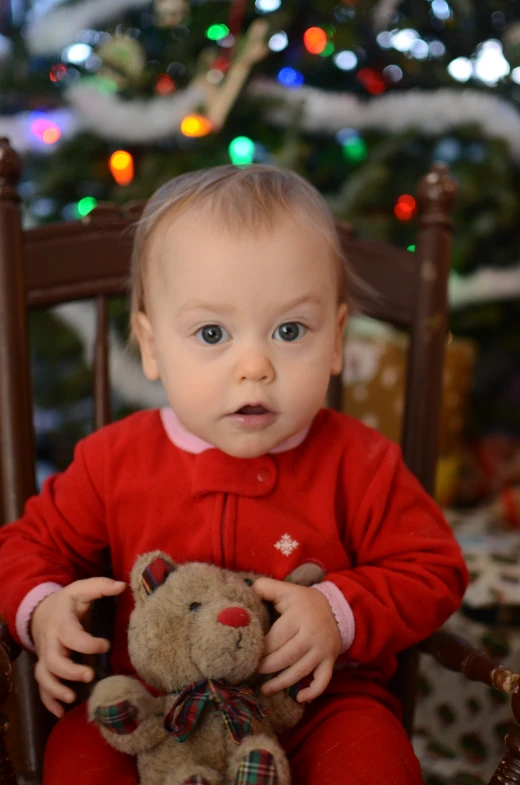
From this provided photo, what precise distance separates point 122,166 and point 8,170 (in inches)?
36.4

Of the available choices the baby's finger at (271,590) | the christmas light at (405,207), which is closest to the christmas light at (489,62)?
the christmas light at (405,207)

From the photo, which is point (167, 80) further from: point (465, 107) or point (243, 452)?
point (243, 452)

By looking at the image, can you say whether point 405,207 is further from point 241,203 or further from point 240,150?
point 241,203

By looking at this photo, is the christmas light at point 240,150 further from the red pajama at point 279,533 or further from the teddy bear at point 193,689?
the teddy bear at point 193,689

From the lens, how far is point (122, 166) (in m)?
1.63

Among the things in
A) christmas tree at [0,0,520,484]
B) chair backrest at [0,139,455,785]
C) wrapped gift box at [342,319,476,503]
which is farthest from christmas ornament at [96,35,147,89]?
chair backrest at [0,139,455,785]

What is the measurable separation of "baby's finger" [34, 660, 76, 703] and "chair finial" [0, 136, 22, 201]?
0.46m

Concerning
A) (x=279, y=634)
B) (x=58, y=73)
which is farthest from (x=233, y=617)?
(x=58, y=73)

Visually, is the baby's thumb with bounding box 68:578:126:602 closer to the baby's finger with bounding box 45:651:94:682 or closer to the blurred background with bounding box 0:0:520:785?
the baby's finger with bounding box 45:651:94:682

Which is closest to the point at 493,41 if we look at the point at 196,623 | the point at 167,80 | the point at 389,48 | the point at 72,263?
the point at 389,48

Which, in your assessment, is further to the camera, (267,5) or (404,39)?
(404,39)

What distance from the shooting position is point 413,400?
2.91 ft

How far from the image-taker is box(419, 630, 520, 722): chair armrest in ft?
1.95

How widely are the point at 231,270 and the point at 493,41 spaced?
1418 mm
